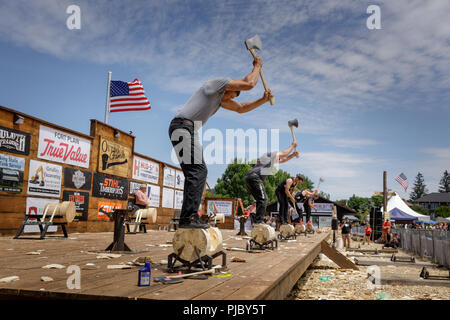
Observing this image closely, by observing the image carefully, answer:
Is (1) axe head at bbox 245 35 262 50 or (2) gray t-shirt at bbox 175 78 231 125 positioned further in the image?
(1) axe head at bbox 245 35 262 50

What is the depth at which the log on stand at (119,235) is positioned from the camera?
5438 mm

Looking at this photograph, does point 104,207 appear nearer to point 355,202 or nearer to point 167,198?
point 167,198

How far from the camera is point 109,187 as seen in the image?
1435cm

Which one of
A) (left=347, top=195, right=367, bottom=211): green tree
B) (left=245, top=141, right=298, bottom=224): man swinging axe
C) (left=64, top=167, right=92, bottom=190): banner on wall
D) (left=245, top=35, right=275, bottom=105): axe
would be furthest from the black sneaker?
(left=347, top=195, right=367, bottom=211): green tree

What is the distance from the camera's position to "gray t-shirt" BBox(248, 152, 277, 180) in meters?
7.14

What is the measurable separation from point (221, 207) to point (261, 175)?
1749 centimetres

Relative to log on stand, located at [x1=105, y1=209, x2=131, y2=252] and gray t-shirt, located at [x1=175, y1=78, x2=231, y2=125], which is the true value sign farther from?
gray t-shirt, located at [x1=175, y1=78, x2=231, y2=125]

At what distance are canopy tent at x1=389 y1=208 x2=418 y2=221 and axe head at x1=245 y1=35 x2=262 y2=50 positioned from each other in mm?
37455

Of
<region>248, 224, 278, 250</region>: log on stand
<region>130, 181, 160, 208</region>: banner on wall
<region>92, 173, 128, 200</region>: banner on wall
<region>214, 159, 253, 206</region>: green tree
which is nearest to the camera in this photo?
<region>248, 224, 278, 250</region>: log on stand

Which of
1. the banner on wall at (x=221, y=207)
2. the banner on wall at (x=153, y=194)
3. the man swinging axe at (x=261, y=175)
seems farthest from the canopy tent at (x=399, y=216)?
the man swinging axe at (x=261, y=175)

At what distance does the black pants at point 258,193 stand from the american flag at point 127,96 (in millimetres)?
10553

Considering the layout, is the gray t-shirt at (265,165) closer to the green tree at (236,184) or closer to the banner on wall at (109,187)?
the banner on wall at (109,187)

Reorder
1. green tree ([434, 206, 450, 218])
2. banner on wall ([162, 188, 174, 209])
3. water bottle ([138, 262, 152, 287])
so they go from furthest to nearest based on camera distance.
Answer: green tree ([434, 206, 450, 218])
banner on wall ([162, 188, 174, 209])
water bottle ([138, 262, 152, 287])
